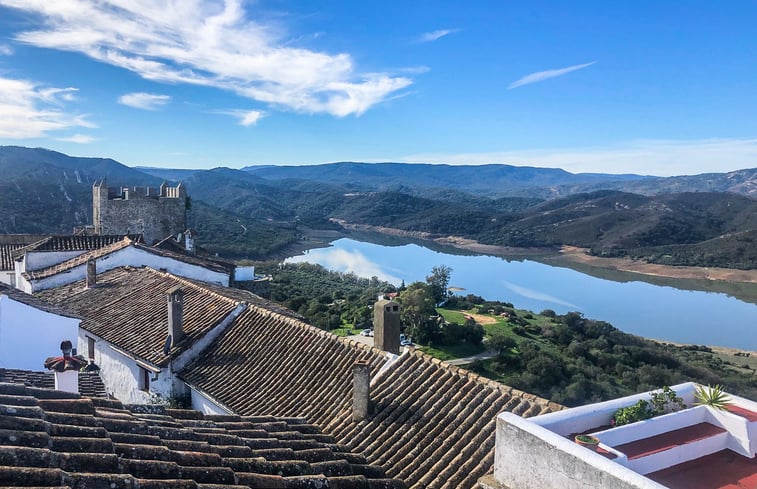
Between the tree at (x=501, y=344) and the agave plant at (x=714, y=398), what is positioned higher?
the agave plant at (x=714, y=398)

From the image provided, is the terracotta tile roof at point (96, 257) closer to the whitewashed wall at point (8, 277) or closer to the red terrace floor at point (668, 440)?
the whitewashed wall at point (8, 277)

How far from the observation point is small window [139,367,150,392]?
950 centimetres

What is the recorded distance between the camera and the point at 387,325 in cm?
811

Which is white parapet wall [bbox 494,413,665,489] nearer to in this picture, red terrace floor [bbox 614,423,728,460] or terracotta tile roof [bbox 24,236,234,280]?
red terrace floor [bbox 614,423,728,460]

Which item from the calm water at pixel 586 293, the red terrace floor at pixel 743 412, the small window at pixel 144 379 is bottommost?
the calm water at pixel 586 293

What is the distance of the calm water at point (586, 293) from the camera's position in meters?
42.2

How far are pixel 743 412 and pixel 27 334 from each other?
30.1 feet

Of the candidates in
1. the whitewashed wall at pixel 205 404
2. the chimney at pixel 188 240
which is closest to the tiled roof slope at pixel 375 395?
the whitewashed wall at pixel 205 404

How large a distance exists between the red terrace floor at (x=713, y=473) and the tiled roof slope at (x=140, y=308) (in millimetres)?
7502

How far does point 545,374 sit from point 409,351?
57.1 feet

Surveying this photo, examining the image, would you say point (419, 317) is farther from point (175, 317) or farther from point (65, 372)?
point (65, 372)

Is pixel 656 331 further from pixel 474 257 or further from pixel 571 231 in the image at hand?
pixel 571 231

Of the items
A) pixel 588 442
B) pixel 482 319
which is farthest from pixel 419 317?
pixel 588 442

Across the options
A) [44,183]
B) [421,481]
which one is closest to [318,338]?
[421,481]
